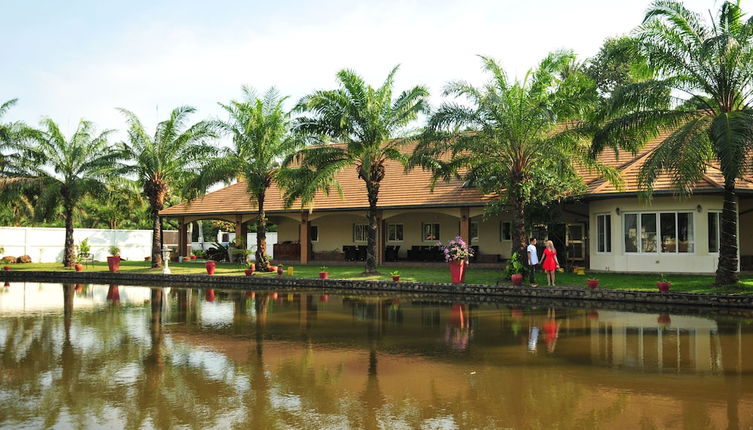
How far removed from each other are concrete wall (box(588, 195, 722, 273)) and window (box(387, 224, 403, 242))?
11182 mm

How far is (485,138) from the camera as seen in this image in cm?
2138

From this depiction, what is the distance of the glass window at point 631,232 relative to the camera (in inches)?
906

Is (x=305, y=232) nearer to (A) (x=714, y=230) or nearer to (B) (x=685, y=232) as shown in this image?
(B) (x=685, y=232)

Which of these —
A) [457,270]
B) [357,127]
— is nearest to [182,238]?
[357,127]

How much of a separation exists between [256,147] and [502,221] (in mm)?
11734

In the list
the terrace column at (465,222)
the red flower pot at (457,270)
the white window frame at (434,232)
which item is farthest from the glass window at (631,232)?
the white window frame at (434,232)

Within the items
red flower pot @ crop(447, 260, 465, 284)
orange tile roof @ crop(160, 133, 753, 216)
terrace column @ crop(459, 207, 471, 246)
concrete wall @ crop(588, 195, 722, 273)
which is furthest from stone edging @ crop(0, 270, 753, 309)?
terrace column @ crop(459, 207, 471, 246)

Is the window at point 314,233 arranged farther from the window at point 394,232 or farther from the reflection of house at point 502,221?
the window at point 394,232

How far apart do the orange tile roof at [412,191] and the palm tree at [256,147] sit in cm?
226

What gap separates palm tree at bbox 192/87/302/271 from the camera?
26719 mm

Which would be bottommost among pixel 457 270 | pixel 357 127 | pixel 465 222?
pixel 457 270

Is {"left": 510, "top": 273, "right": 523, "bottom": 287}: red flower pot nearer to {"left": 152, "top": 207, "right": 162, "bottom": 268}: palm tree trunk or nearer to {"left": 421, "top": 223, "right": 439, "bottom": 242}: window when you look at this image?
{"left": 421, "top": 223, "right": 439, "bottom": 242}: window

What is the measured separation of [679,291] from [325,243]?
20682mm

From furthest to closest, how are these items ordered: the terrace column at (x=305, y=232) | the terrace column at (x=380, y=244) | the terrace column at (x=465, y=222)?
the terrace column at (x=305, y=232), the terrace column at (x=380, y=244), the terrace column at (x=465, y=222)
